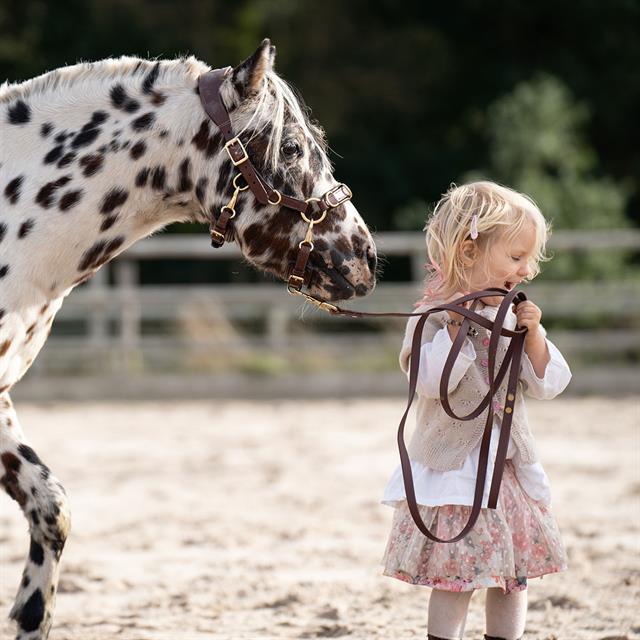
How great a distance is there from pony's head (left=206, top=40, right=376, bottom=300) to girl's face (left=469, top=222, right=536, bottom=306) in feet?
→ 1.13

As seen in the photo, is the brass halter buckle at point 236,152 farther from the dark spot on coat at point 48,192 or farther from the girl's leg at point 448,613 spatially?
the girl's leg at point 448,613

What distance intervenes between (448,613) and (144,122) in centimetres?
155

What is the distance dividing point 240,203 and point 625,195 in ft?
49.5

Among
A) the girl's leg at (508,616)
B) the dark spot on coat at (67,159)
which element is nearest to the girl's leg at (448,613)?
the girl's leg at (508,616)

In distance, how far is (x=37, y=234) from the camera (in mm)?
3004

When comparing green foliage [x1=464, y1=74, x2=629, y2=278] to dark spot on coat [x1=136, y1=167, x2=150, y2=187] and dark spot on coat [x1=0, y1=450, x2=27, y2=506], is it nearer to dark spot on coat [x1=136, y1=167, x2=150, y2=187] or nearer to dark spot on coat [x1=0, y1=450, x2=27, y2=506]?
dark spot on coat [x1=136, y1=167, x2=150, y2=187]

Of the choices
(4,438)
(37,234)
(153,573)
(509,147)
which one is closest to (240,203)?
(37,234)

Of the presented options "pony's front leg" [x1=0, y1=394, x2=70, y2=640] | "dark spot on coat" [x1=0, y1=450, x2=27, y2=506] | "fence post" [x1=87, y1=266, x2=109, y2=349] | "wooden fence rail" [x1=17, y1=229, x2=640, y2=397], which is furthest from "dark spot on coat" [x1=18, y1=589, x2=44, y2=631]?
"fence post" [x1=87, y1=266, x2=109, y2=349]

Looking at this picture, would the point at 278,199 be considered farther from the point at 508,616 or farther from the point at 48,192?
the point at 508,616

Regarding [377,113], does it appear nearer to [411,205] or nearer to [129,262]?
[411,205]

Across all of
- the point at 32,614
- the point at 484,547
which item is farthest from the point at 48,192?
the point at 484,547

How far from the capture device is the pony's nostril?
10.2 feet

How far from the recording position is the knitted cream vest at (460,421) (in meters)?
2.80

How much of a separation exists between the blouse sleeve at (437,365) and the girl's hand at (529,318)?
0.15 meters
